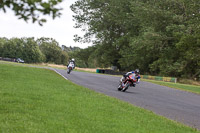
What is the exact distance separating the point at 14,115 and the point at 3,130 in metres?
1.46

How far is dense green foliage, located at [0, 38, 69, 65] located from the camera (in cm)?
12975

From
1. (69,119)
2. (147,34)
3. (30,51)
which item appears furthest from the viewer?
(30,51)

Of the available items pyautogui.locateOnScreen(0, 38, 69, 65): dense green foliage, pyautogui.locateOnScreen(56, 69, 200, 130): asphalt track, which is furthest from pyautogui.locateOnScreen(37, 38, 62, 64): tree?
pyautogui.locateOnScreen(56, 69, 200, 130): asphalt track

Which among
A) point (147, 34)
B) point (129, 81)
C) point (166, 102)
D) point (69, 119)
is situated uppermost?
point (147, 34)

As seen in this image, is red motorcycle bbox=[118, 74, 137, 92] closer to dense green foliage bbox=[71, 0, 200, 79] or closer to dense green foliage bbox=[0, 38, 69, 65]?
dense green foliage bbox=[71, 0, 200, 79]

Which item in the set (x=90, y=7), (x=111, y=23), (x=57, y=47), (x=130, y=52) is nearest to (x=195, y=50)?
(x=130, y=52)

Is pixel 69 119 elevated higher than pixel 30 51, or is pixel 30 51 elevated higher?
pixel 30 51

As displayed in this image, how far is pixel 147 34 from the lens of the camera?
4856 centimetres

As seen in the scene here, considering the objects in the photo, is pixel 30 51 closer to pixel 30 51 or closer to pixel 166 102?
pixel 30 51

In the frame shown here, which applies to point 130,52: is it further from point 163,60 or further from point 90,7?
point 90,7

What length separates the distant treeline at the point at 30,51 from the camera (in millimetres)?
129750

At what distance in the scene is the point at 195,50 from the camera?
42.4 metres

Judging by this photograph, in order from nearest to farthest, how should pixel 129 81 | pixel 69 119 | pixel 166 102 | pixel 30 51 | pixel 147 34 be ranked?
pixel 69 119
pixel 166 102
pixel 129 81
pixel 147 34
pixel 30 51

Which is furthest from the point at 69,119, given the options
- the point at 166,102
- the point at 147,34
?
the point at 147,34
